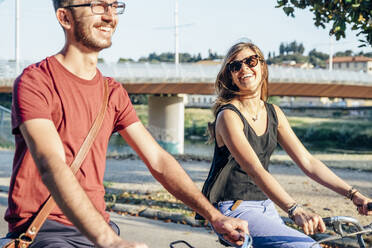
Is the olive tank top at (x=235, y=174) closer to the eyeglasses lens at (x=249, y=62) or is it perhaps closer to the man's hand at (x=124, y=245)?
the eyeglasses lens at (x=249, y=62)

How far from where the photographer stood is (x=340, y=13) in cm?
696

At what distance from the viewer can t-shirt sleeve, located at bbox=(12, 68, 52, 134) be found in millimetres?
2035

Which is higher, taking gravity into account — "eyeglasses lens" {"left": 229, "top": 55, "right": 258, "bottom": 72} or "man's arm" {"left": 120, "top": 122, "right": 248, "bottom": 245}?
"eyeglasses lens" {"left": 229, "top": 55, "right": 258, "bottom": 72}

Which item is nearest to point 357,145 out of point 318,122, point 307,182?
point 318,122

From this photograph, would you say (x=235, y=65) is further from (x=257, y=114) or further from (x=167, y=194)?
(x=167, y=194)

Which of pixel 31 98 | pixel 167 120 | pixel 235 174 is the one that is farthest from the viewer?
pixel 167 120

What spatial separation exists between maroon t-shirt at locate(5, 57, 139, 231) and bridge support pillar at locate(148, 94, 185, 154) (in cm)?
3778

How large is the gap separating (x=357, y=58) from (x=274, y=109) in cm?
14377

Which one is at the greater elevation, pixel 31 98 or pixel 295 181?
pixel 31 98

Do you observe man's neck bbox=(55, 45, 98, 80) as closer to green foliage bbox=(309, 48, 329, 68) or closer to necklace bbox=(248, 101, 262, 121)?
necklace bbox=(248, 101, 262, 121)

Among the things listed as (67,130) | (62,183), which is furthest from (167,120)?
(62,183)

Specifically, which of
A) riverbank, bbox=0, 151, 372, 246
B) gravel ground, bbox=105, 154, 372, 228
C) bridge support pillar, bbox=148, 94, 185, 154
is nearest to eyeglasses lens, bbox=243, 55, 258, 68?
riverbank, bbox=0, 151, 372, 246

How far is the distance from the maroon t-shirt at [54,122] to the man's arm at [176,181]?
0.20 m

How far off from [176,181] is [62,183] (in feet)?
2.23
